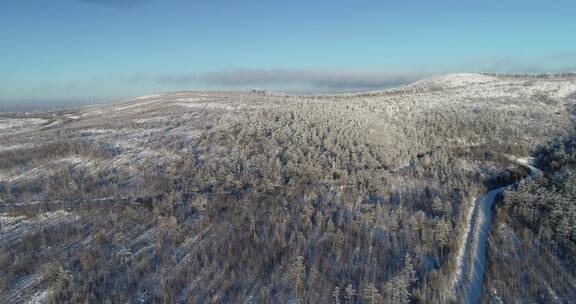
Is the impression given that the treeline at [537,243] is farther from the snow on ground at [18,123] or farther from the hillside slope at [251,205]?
the snow on ground at [18,123]

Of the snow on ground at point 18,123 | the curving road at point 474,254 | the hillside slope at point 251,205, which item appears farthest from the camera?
the snow on ground at point 18,123

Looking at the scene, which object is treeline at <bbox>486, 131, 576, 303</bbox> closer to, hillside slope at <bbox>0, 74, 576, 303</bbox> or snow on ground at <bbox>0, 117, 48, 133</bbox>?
hillside slope at <bbox>0, 74, 576, 303</bbox>

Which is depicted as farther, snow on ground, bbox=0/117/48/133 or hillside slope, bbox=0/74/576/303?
snow on ground, bbox=0/117/48/133

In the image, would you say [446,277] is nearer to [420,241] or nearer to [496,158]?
[420,241]

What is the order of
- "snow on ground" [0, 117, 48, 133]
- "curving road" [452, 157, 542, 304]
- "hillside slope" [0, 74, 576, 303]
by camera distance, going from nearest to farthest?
"curving road" [452, 157, 542, 304] < "hillside slope" [0, 74, 576, 303] < "snow on ground" [0, 117, 48, 133]

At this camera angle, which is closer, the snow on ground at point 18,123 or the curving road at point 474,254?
the curving road at point 474,254

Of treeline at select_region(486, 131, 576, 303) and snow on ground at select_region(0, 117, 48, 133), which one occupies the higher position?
snow on ground at select_region(0, 117, 48, 133)

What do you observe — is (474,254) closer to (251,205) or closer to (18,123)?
(251,205)

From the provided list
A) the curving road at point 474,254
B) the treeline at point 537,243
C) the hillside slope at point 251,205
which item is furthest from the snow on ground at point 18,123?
the treeline at point 537,243

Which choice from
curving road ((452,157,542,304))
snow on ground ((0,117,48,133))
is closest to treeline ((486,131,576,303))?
curving road ((452,157,542,304))
